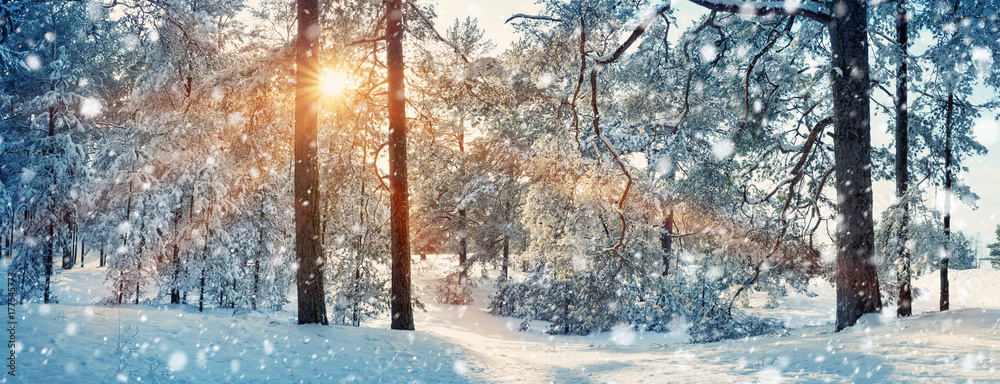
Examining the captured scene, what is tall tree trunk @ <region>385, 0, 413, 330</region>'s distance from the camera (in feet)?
30.8

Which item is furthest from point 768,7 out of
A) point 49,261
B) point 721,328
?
point 49,261

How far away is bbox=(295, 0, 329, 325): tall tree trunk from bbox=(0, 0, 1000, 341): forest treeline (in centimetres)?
4

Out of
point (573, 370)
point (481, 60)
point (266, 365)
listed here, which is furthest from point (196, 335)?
point (481, 60)

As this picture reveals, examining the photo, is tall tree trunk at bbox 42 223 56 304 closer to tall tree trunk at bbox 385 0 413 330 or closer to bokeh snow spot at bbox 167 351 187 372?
tall tree trunk at bbox 385 0 413 330

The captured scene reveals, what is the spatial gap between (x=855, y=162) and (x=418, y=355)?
7.16 metres

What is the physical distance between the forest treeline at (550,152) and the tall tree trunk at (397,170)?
4 centimetres

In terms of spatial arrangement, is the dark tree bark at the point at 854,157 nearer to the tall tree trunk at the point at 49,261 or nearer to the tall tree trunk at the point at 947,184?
the tall tree trunk at the point at 947,184

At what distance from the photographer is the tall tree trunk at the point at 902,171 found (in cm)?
827

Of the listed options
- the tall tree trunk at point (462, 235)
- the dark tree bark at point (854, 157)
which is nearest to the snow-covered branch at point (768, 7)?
the dark tree bark at point (854, 157)

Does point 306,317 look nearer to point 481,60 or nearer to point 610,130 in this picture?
point 481,60

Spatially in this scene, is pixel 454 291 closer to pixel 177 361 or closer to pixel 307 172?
pixel 307 172

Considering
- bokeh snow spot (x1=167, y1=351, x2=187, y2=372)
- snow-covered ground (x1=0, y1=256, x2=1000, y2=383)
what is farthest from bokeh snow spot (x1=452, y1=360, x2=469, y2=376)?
bokeh snow spot (x1=167, y1=351, x2=187, y2=372)

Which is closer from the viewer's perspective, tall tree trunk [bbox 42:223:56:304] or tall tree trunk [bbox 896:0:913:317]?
tall tree trunk [bbox 896:0:913:317]

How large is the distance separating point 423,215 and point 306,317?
15.8 m
